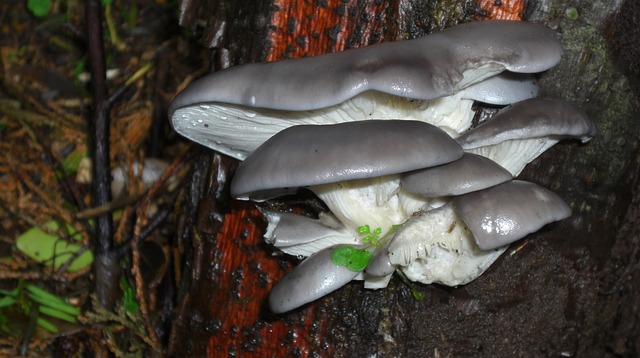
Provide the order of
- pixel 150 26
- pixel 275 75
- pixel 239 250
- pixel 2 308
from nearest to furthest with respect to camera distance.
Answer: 1. pixel 275 75
2. pixel 239 250
3. pixel 2 308
4. pixel 150 26

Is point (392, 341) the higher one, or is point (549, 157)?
point (549, 157)

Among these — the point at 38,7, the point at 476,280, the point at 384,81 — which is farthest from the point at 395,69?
the point at 38,7

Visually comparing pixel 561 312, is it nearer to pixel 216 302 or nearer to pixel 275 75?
pixel 216 302

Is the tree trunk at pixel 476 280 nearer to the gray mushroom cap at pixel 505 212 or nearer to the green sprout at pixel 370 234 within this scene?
the green sprout at pixel 370 234

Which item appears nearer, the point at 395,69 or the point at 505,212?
the point at 395,69

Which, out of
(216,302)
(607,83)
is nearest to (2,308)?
(216,302)

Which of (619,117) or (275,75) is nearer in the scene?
(275,75)

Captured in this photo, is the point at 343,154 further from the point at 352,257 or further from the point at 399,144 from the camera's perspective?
the point at 352,257
